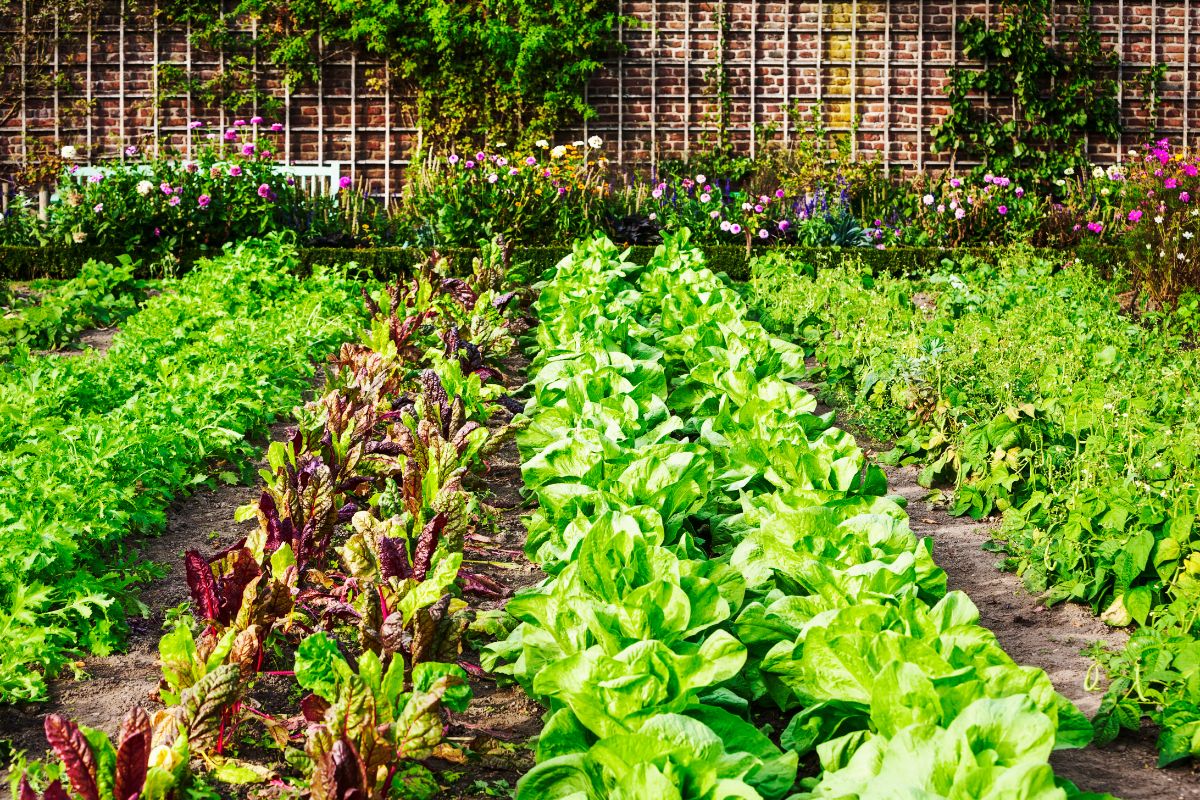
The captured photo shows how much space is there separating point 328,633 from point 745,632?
3.00 ft

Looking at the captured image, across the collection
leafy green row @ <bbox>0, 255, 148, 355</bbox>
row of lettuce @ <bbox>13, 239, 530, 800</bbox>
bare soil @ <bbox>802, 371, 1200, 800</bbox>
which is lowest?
bare soil @ <bbox>802, 371, 1200, 800</bbox>

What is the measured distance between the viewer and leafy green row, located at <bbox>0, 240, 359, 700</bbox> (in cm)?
311

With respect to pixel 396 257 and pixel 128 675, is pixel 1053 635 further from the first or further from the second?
pixel 396 257

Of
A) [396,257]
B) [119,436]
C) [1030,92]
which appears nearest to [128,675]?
[119,436]

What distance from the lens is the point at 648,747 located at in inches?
81.7

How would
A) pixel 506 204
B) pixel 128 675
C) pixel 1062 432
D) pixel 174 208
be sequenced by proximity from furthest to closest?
pixel 506 204 < pixel 174 208 < pixel 1062 432 < pixel 128 675

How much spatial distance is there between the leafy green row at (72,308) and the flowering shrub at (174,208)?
594 mm

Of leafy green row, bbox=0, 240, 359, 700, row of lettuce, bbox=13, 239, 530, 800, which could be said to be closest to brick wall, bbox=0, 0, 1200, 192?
leafy green row, bbox=0, 240, 359, 700

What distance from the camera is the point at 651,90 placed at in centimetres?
1323

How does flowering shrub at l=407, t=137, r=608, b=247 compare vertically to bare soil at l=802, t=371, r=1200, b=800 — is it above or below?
above

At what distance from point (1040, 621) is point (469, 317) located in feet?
11.0

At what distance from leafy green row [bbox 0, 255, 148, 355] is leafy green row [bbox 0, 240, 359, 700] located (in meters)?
0.58

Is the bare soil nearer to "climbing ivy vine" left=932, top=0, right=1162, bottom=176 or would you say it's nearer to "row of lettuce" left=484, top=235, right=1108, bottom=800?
"row of lettuce" left=484, top=235, right=1108, bottom=800

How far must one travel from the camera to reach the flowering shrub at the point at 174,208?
1015 centimetres
